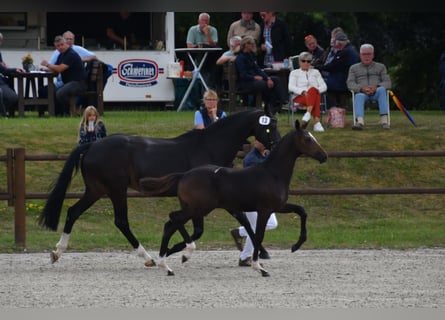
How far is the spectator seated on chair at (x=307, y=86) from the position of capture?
1485 centimetres

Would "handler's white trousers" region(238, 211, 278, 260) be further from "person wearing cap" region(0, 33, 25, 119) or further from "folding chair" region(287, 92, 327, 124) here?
"person wearing cap" region(0, 33, 25, 119)

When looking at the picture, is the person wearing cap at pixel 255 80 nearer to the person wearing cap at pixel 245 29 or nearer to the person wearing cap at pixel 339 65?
the person wearing cap at pixel 339 65

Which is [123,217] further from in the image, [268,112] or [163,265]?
[268,112]

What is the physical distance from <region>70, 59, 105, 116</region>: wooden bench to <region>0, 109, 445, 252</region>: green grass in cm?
65

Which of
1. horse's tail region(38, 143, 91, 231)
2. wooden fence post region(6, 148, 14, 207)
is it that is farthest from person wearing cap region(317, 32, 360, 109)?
horse's tail region(38, 143, 91, 231)

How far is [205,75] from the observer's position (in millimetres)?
19938

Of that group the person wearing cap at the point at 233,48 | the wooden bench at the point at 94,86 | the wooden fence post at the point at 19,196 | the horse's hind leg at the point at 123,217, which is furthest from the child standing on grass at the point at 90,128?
the wooden bench at the point at 94,86

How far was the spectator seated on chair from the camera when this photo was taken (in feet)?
48.7

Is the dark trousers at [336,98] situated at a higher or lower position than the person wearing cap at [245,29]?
lower

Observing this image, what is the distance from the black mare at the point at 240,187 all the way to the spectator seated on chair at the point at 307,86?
6.19 metres

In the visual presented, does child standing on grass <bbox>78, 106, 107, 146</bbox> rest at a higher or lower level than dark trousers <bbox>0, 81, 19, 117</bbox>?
lower

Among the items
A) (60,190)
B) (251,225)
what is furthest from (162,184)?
(60,190)

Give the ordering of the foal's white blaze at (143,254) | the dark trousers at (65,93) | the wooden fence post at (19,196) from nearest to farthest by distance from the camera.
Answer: the foal's white blaze at (143,254) < the wooden fence post at (19,196) < the dark trousers at (65,93)

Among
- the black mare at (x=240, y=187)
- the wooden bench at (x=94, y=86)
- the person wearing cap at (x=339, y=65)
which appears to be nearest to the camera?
the black mare at (x=240, y=187)
